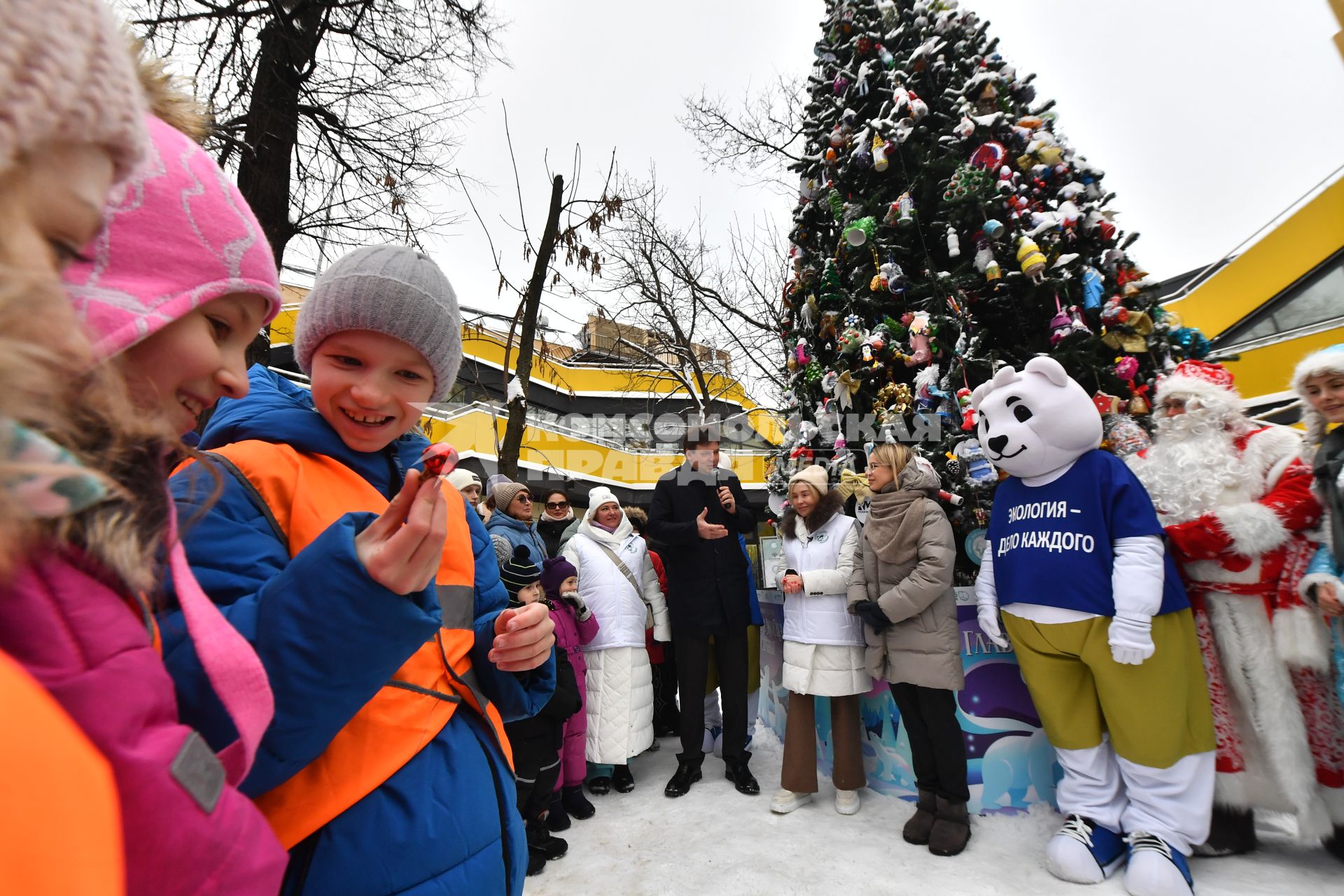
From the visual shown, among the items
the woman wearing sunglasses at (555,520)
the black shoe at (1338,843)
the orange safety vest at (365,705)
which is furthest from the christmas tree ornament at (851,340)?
the orange safety vest at (365,705)

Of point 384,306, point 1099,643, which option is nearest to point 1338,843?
point 1099,643

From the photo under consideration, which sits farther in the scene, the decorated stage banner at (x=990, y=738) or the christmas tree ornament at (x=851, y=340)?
the christmas tree ornament at (x=851, y=340)

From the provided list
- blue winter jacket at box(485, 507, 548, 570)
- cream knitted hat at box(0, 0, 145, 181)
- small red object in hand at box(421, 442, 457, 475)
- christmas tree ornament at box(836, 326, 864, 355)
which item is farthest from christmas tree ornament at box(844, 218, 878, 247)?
cream knitted hat at box(0, 0, 145, 181)

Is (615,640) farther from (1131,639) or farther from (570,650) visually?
(1131,639)

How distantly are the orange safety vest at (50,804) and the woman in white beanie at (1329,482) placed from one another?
3910mm

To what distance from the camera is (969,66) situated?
5.10 m

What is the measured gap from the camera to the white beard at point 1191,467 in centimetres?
320

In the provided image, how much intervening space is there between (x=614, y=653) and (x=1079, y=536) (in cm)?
296

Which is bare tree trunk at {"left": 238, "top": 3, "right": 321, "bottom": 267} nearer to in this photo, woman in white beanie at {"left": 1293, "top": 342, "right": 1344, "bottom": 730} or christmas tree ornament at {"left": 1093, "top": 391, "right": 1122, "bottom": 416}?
christmas tree ornament at {"left": 1093, "top": 391, "right": 1122, "bottom": 416}

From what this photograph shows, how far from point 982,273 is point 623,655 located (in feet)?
12.0

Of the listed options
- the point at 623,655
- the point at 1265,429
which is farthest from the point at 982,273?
the point at 623,655

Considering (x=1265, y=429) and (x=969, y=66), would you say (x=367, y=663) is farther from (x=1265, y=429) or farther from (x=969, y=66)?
(x=969, y=66)

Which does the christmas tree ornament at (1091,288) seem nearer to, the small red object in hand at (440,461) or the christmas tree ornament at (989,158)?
the christmas tree ornament at (989,158)

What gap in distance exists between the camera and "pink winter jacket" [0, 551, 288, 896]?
44 cm
